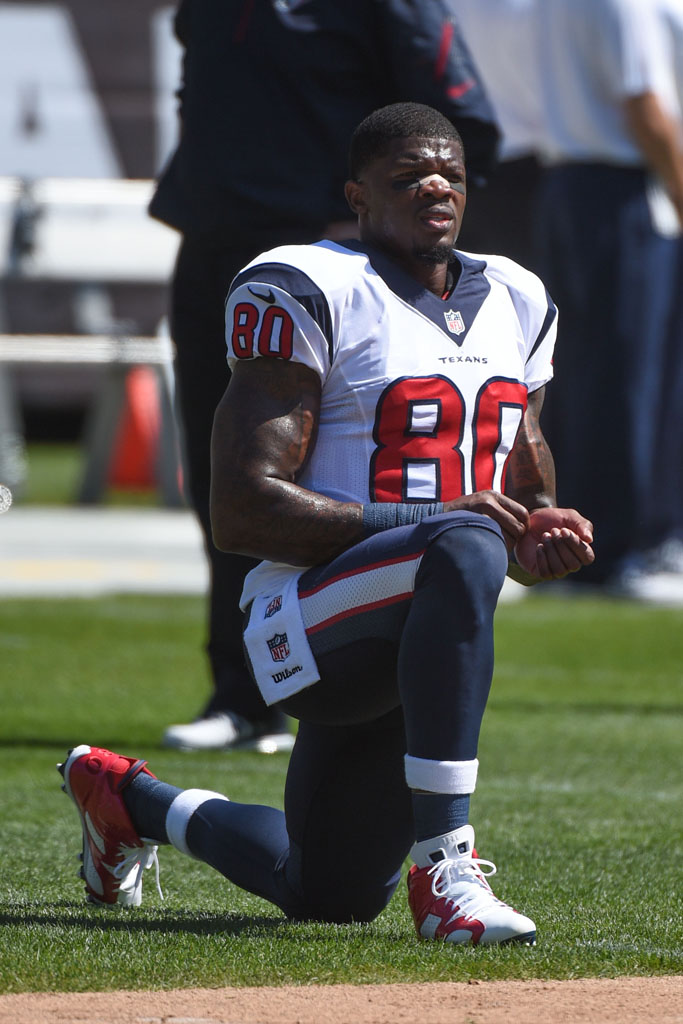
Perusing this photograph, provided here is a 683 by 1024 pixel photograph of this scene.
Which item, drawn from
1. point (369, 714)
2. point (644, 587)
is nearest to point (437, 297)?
point (369, 714)

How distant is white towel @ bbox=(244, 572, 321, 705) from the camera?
274cm

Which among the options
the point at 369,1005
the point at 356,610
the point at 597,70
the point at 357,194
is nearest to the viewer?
the point at 369,1005

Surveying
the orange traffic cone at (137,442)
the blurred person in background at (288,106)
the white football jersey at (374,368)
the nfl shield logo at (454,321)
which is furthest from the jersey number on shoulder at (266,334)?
the orange traffic cone at (137,442)

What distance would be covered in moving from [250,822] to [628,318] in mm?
5503

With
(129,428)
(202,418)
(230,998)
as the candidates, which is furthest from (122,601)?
(129,428)

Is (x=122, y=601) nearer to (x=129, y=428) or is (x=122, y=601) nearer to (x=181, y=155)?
(x=181, y=155)

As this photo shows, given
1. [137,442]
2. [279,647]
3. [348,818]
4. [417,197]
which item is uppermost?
[417,197]

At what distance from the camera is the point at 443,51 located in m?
4.23

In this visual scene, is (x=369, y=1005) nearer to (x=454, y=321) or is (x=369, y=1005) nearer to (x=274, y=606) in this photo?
(x=274, y=606)

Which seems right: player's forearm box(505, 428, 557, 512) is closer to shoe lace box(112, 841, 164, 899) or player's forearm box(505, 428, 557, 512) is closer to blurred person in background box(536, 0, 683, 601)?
shoe lace box(112, 841, 164, 899)

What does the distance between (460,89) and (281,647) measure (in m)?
1.90

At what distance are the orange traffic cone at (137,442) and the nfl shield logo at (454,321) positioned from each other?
38.8ft

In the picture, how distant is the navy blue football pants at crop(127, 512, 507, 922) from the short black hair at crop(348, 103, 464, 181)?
0.66 metres

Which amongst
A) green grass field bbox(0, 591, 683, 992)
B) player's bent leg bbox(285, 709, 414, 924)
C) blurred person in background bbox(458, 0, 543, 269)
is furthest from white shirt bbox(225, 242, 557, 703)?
blurred person in background bbox(458, 0, 543, 269)
